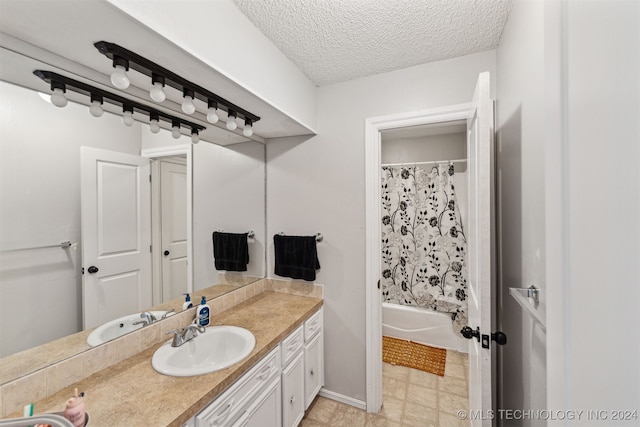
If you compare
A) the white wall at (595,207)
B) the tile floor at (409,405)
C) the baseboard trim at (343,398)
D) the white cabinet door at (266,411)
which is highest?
the white wall at (595,207)

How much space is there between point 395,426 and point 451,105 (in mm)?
2128

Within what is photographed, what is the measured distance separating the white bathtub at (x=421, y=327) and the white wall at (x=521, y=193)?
1.20m

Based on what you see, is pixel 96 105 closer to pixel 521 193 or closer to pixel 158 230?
pixel 158 230

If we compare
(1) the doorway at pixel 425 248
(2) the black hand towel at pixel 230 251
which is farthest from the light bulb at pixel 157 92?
(1) the doorway at pixel 425 248

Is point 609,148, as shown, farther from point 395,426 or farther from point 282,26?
point 395,426

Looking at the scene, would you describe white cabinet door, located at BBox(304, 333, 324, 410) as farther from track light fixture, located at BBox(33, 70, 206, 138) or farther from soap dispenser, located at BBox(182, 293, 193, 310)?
track light fixture, located at BBox(33, 70, 206, 138)

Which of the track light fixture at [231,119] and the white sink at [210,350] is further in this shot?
the track light fixture at [231,119]

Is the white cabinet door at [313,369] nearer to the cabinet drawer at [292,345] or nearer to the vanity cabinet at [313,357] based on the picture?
the vanity cabinet at [313,357]

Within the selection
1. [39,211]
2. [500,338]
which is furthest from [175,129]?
[500,338]

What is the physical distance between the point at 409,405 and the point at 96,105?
2.60 metres

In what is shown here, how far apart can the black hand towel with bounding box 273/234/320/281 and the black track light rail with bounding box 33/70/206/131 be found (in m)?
1.08

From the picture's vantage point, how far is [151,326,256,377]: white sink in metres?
1.15

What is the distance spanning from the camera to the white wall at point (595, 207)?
0.33 meters

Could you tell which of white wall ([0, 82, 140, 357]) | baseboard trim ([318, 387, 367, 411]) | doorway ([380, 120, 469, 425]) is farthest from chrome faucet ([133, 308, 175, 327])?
doorway ([380, 120, 469, 425])
